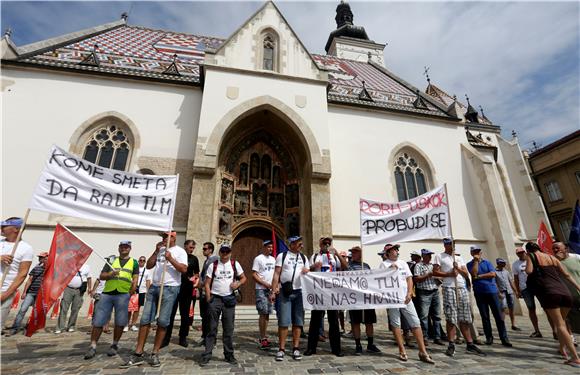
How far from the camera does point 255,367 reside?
3.61 metres

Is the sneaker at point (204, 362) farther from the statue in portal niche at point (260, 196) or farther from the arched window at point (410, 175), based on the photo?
the arched window at point (410, 175)

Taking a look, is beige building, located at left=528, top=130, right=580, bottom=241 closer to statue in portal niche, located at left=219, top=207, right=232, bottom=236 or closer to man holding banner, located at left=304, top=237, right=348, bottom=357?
statue in portal niche, located at left=219, top=207, right=232, bottom=236

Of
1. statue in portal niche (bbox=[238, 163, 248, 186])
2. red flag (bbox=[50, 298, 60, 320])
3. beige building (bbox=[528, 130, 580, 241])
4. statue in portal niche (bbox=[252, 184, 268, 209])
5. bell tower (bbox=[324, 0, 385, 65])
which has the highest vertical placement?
bell tower (bbox=[324, 0, 385, 65])

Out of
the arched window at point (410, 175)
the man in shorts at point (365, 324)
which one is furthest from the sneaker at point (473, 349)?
the arched window at point (410, 175)

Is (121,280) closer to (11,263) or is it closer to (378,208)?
(11,263)

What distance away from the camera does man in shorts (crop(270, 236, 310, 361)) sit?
164 inches

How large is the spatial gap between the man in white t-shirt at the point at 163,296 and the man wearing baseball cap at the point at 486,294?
495 centimetres

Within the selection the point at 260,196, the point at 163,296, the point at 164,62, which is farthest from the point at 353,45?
the point at 163,296

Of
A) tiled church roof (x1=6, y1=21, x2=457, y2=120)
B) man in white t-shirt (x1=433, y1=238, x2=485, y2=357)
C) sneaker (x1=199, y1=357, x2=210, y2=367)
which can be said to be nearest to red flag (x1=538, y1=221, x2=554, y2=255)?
man in white t-shirt (x1=433, y1=238, x2=485, y2=357)

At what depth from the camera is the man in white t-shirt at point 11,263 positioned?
3.22 m

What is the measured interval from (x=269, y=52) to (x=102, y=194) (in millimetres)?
9722

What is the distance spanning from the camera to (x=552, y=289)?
3871 millimetres

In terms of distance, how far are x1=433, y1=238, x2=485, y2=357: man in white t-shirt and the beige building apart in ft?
75.3

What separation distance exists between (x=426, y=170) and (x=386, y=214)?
26.7 ft
